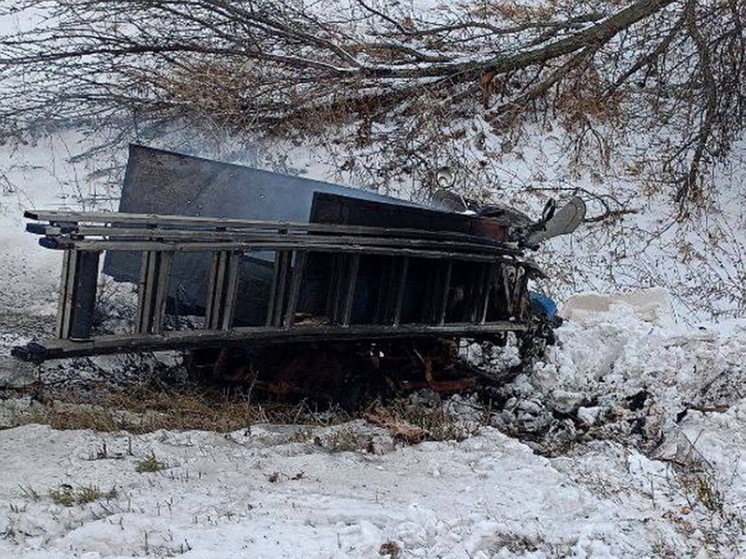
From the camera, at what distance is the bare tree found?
9656 mm

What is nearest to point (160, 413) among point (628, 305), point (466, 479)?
point (466, 479)

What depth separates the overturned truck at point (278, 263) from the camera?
12.8ft

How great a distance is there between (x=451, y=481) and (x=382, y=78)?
708cm

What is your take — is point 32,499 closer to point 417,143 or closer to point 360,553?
point 360,553

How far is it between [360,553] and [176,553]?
64 cm

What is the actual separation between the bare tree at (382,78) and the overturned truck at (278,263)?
3685 millimetres

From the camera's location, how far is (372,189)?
939cm

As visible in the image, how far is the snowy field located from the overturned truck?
0.50m

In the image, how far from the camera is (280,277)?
4492 mm

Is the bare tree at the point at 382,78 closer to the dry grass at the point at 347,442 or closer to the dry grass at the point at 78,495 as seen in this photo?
the dry grass at the point at 347,442

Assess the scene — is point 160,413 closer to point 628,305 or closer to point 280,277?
point 280,277

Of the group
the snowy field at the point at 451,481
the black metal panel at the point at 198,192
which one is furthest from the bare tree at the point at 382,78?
the snowy field at the point at 451,481

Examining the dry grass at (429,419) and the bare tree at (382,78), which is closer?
the dry grass at (429,419)

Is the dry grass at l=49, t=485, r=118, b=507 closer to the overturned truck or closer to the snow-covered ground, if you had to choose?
the snow-covered ground
